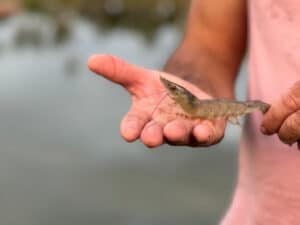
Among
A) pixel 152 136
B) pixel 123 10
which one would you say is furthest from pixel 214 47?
Result: pixel 123 10

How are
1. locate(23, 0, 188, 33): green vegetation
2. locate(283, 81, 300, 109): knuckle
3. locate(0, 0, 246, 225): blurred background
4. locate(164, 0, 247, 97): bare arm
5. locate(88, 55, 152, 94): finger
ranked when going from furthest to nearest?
locate(23, 0, 188, 33): green vegetation → locate(0, 0, 246, 225): blurred background → locate(164, 0, 247, 97): bare arm → locate(88, 55, 152, 94): finger → locate(283, 81, 300, 109): knuckle

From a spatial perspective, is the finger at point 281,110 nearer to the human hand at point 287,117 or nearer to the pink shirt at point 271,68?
the human hand at point 287,117

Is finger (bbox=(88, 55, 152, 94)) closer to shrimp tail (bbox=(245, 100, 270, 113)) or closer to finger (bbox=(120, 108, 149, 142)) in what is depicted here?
finger (bbox=(120, 108, 149, 142))

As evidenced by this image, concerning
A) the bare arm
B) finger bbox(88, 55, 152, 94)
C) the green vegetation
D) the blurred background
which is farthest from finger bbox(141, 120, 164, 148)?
the green vegetation

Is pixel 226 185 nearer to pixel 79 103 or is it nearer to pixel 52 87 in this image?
pixel 79 103

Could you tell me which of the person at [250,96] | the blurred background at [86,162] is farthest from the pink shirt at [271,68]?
the blurred background at [86,162]
